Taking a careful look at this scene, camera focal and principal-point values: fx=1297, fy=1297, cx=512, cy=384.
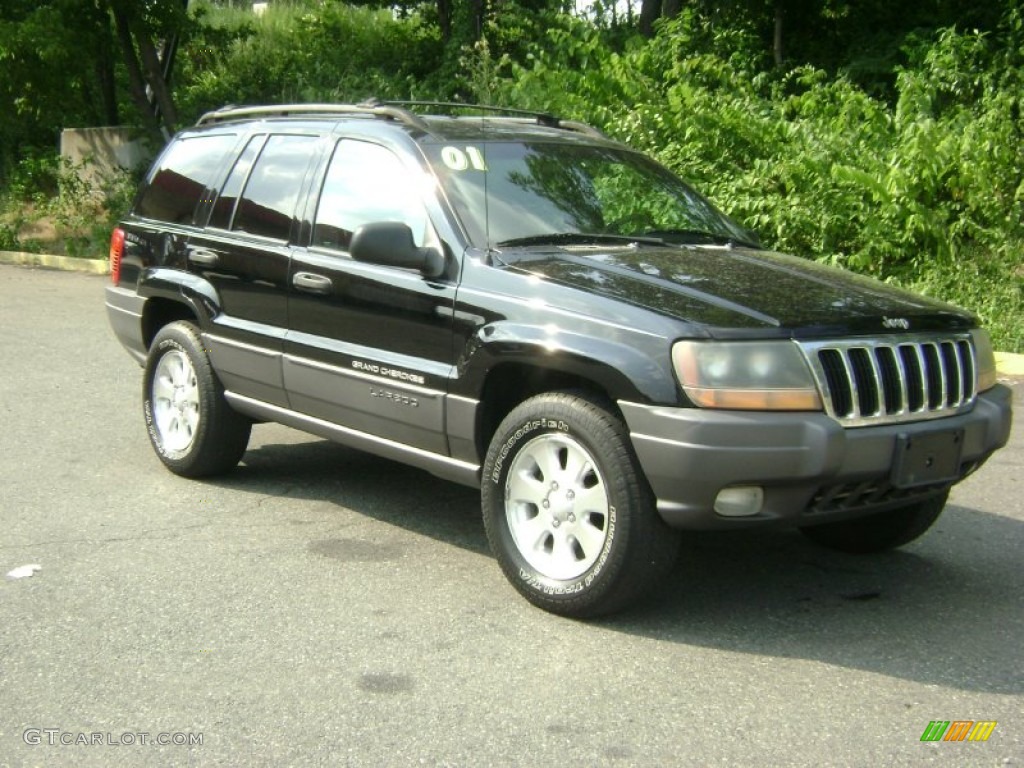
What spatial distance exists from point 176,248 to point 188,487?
1.23 m

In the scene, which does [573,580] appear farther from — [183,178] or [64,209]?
[64,209]

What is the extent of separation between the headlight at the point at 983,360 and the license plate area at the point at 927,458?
44 cm

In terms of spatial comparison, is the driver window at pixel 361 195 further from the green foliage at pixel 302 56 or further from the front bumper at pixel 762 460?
the green foliage at pixel 302 56

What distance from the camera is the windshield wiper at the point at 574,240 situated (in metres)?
5.19

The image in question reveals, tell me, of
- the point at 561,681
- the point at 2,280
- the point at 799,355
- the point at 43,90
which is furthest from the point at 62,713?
the point at 43,90

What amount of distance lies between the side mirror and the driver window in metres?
0.21

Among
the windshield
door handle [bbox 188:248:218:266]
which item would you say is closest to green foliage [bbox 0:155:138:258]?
door handle [bbox 188:248:218:266]

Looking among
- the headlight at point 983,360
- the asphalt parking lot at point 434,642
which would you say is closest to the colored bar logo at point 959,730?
the asphalt parking lot at point 434,642

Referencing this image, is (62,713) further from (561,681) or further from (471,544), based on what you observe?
(471,544)

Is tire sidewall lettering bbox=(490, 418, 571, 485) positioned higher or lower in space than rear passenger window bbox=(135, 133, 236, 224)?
lower

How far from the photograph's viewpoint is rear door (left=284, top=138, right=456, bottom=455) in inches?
204

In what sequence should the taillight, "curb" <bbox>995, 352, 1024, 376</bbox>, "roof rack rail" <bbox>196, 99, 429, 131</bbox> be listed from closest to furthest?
"roof rack rail" <bbox>196, 99, 429, 131</bbox> < the taillight < "curb" <bbox>995, 352, 1024, 376</bbox>

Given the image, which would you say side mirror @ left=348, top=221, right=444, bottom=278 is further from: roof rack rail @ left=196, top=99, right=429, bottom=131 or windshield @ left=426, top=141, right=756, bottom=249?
roof rack rail @ left=196, top=99, right=429, bottom=131

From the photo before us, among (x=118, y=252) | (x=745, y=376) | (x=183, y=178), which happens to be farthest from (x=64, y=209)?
(x=745, y=376)
